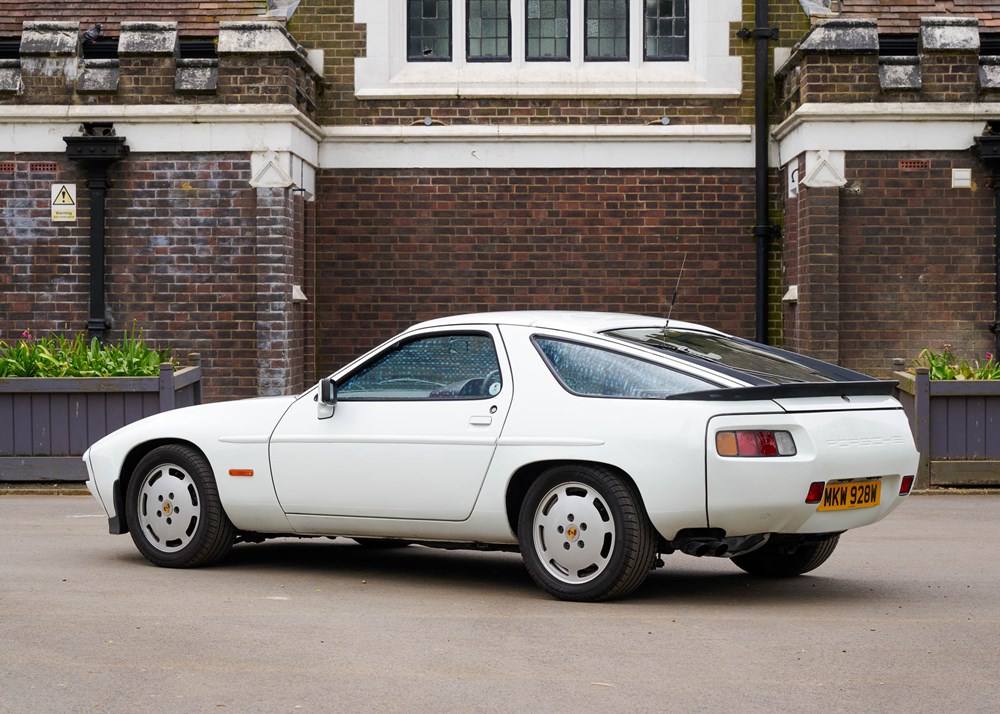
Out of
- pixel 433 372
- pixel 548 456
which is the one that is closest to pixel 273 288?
pixel 433 372

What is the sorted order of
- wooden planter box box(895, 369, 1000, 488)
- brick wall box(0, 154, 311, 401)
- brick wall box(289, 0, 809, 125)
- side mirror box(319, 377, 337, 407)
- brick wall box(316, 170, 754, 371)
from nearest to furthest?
side mirror box(319, 377, 337, 407)
wooden planter box box(895, 369, 1000, 488)
brick wall box(0, 154, 311, 401)
brick wall box(289, 0, 809, 125)
brick wall box(316, 170, 754, 371)

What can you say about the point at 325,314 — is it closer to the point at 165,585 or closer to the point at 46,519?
the point at 46,519

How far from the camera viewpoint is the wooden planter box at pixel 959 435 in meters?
12.2

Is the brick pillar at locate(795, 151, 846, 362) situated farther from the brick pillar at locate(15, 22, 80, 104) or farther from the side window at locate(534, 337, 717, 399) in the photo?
the side window at locate(534, 337, 717, 399)

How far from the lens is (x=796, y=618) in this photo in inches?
267

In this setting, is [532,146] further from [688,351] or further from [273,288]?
[688,351]

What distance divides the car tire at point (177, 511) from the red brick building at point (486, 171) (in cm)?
771

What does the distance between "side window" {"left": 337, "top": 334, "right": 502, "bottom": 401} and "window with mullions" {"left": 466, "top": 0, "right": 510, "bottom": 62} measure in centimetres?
1051

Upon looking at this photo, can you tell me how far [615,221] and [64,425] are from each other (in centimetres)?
763

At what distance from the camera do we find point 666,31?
17844 millimetres

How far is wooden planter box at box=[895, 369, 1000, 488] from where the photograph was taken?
40.2 feet

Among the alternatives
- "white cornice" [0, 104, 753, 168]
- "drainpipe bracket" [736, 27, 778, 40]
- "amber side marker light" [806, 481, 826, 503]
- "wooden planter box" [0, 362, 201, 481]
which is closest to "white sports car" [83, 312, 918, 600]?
"amber side marker light" [806, 481, 826, 503]

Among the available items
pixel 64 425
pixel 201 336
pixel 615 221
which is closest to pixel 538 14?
pixel 615 221

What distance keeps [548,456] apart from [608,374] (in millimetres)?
515
